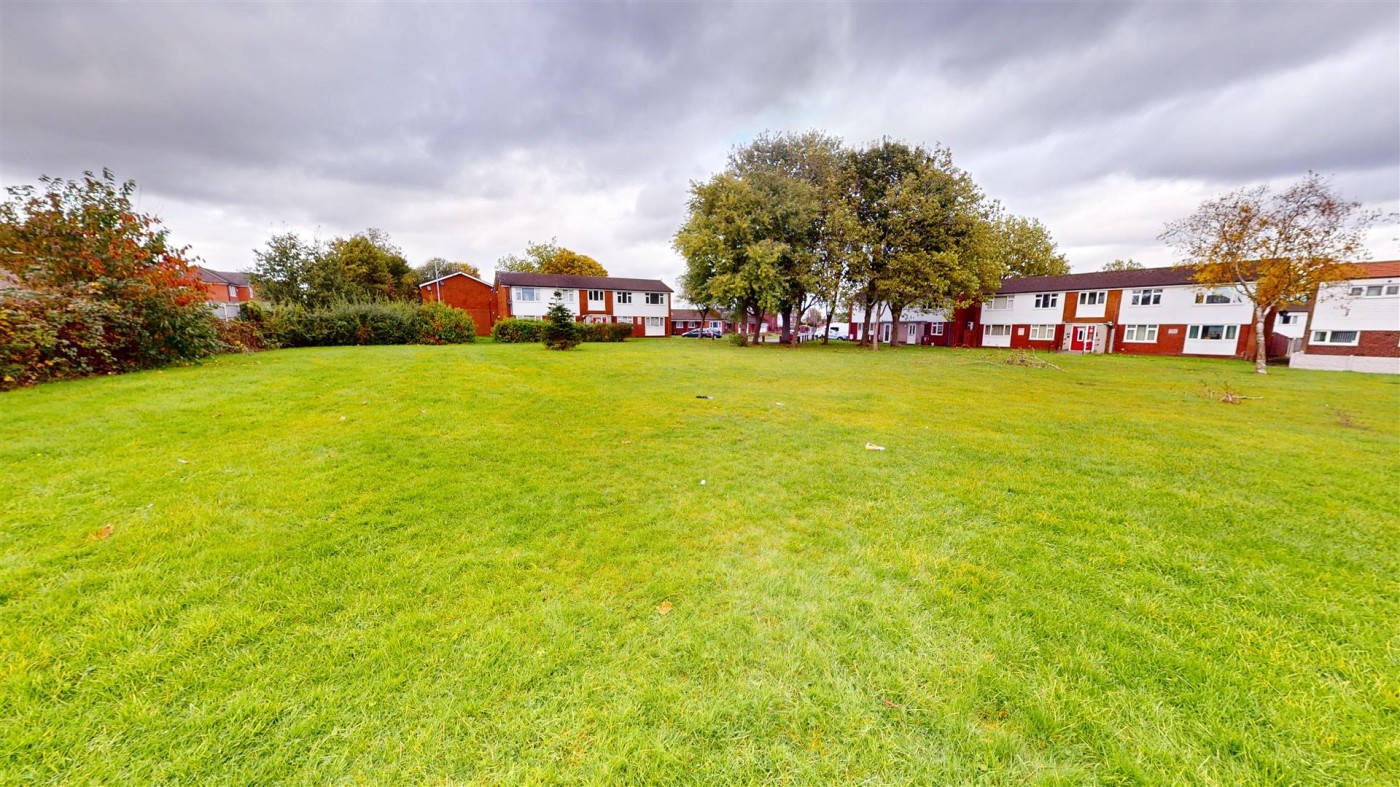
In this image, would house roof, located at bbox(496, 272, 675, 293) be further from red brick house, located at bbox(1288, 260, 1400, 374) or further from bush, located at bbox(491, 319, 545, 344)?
red brick house, located at bbox(1288, 260, 1400, 374)

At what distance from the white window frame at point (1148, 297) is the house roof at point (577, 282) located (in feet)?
129

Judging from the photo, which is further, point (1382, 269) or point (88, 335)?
point (1382, 269)

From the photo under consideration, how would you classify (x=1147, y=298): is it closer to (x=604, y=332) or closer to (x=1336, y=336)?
(x=1336, y=336)

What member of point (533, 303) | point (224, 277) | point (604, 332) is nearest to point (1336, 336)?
point (604, 332)

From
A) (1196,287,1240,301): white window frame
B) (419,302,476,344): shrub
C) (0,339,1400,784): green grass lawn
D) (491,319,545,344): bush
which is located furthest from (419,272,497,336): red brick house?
(1196,287,1240,301): white window frame

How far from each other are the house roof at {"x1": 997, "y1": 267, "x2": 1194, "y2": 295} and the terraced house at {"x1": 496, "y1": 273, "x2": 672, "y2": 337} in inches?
1299

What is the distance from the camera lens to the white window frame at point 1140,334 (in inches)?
1372

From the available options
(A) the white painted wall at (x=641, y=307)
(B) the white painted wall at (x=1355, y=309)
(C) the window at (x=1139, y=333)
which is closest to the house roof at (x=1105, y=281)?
(C) the window at (x=1139, y=333)

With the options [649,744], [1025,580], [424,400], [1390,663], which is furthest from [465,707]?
[424,400]

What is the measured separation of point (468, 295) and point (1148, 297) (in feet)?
184

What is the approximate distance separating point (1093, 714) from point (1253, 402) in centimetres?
1700

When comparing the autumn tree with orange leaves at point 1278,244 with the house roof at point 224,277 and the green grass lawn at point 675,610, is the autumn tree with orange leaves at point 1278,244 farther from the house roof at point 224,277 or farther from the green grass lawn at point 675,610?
the house roof at point 224,277

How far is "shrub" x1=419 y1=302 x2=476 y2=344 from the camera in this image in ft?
86.7

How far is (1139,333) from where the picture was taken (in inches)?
1396
